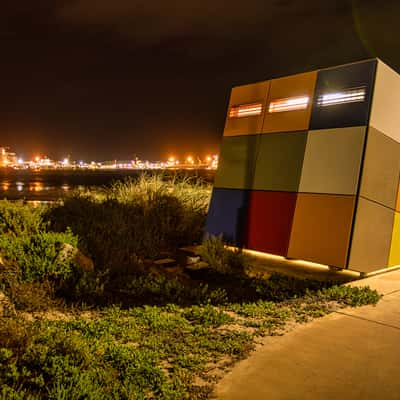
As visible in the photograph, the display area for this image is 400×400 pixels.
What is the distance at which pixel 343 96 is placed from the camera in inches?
223

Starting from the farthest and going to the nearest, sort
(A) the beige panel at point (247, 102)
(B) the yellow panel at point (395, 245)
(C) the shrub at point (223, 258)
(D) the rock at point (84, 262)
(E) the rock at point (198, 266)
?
(A) the beige panel at point (247, 102)
(E) the rock at point (198, 266)
(B) the yellow panel at point (395, 245)
(C) the shrub at point (223, 258)
(D) the rock at point (84, 262)

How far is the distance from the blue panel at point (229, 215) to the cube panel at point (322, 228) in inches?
40.9

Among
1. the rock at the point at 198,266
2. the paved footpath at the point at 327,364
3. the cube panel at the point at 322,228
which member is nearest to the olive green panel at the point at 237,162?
the cube panel at the point at 322,228

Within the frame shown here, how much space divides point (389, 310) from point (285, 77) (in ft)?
13.1

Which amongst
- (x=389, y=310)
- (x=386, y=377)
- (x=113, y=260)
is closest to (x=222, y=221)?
(x=113, y=260)

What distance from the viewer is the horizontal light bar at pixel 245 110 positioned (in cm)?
694

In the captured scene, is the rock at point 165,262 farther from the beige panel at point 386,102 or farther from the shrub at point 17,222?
the beige panel at point 386,102

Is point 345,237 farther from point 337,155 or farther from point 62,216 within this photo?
point 62,216

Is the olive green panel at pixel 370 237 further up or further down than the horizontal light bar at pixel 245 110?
further down

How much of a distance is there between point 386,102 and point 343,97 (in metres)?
0.60

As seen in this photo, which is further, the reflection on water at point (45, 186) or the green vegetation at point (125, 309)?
the reflection on water at point (45, 186)

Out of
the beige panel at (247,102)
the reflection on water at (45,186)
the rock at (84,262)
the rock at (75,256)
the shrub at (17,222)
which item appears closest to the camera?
the rock at (75,256)

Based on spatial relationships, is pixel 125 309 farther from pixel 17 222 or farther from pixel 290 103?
pixel 290 103

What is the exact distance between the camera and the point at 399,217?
20.4 ft
